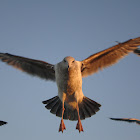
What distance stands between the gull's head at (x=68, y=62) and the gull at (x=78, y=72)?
25 centimetres

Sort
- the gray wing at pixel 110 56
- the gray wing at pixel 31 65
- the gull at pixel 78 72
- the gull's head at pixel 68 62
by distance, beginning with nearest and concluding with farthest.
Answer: the gull's head at pixel 68 62 → the gull at pixel 78 72 → the gray wing at pixel 110 56 → the gray wing at pixel 31 65

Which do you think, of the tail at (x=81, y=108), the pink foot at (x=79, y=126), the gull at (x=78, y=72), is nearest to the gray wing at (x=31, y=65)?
the gull at (x=78, y=72)

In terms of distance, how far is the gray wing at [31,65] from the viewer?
1007 centimetres

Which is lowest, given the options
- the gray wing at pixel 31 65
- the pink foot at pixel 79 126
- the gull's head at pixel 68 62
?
the pink foot at pixel 79 126

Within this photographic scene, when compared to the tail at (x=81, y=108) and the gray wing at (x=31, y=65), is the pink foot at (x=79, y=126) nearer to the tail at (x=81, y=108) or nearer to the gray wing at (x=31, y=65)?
the tail at (x=81, y=108)

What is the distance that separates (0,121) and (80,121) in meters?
3.33

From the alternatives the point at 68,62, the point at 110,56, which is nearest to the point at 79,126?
the point at 68,62

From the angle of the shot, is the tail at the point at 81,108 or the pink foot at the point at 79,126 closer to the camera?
the pink foot at the point at 79,126

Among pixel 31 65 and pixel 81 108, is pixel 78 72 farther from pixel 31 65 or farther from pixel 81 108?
pixel 31 65

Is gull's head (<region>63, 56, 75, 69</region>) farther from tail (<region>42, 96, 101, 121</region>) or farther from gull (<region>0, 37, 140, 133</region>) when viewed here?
tail (<region>42, 96, 101, 121</region>)

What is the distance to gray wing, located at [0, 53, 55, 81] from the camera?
10.1 m

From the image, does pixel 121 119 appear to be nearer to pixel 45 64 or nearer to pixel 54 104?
pixel 54 104

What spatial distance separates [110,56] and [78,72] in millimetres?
2070

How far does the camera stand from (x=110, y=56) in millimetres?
9961
